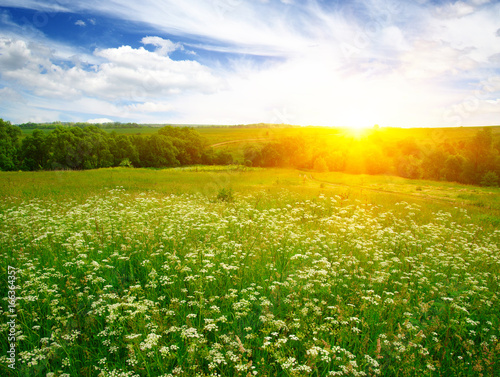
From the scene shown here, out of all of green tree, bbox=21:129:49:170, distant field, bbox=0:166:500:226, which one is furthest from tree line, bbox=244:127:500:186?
green tree, bbox=21:129:49:170

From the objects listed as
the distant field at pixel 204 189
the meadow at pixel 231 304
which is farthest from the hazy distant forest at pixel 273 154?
the meadow at pixel 231 304

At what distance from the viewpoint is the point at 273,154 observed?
83.2 m

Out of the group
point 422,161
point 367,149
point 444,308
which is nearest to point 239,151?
point 367,149

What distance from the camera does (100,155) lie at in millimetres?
69438

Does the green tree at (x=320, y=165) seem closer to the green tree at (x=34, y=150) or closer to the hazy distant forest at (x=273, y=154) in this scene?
the hazy distant forest at (x=273, y=154)

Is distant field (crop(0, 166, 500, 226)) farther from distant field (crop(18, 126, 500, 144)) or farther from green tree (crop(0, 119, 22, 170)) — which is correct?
distant field (crop(18, 126, 500, 144))

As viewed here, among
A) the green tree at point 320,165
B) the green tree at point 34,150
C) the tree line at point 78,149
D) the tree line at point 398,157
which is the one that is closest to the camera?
the tree line at point 398,157

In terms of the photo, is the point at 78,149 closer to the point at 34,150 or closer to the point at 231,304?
the point at 34,150

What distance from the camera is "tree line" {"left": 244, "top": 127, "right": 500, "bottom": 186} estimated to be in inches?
2115

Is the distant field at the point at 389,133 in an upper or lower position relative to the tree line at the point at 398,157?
upper

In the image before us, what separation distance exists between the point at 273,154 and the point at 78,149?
171 ft

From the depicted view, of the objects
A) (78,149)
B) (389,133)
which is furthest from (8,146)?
(389,133)

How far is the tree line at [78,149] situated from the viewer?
213 feet

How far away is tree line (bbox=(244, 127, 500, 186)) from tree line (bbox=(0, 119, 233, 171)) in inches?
1092
